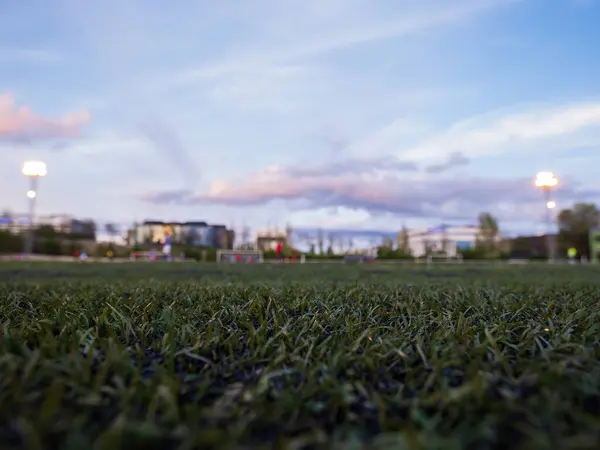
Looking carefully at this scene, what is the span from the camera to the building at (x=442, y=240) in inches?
1531

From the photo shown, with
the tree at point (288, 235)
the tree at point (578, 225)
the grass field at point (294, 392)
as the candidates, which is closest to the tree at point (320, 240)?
the tree at point (288, 235)

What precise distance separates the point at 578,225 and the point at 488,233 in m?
14.0

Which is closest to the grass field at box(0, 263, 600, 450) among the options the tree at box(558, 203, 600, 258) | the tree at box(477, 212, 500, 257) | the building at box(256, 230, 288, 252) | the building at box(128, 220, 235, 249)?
the building at box(256, 230, 288, 252)

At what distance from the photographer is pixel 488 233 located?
148ft

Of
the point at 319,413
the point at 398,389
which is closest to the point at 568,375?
the point at 398,389

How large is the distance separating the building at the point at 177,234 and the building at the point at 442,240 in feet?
53.1

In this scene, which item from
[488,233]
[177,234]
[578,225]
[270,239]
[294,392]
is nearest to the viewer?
[294,392]

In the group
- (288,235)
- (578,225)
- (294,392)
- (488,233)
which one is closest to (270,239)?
(288,235)

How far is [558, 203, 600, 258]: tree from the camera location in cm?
4994

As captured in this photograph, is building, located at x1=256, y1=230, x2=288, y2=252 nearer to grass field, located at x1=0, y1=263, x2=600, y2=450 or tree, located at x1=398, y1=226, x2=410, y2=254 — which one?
tree, located at x1=398, y1=226, x2=410, y2=254

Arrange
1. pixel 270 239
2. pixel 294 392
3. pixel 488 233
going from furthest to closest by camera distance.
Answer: pixel 488 233 → pixel 270 239 → pixel 294 392

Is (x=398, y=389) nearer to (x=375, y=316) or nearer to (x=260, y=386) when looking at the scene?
(x=260, y=386)

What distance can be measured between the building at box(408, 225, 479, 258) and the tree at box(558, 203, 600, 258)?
1084 centimetres

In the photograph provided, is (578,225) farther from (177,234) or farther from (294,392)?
(294,392)
